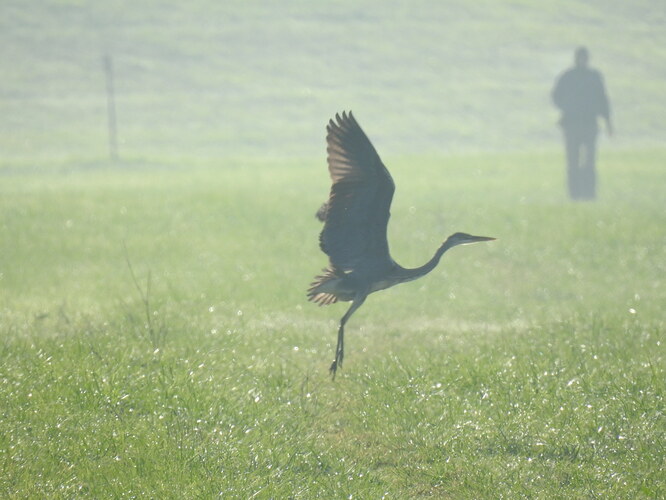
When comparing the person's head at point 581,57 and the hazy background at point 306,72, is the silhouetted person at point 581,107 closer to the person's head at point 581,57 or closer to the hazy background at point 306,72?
the person's head at point 581,57

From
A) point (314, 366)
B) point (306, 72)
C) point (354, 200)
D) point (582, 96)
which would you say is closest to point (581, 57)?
point (582, 96)

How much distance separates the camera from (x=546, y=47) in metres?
58.7

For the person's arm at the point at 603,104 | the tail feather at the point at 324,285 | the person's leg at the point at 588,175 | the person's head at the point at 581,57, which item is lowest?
the person's leg at the point at 588,175

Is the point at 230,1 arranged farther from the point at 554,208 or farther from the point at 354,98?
the point at 554,208

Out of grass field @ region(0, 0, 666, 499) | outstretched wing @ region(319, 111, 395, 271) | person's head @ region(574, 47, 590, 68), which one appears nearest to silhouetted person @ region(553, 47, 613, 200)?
person's head @ region(574, 47, 590, 68)

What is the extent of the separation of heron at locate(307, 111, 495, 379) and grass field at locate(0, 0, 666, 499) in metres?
0.69

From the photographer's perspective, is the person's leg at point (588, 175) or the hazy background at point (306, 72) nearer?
the person's leg at point (588, 175)

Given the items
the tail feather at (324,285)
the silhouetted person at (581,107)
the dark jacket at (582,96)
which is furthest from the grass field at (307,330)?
the dark jacket at (582,96)

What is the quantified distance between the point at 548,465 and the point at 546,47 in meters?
54.8

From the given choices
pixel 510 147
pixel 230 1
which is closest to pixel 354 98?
pixel 510 147

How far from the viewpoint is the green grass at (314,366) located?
593 centimetres

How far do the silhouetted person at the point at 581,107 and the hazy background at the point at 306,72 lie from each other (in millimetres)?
16245

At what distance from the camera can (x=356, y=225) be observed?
7934 mm

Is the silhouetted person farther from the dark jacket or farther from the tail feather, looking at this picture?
the tail feather
